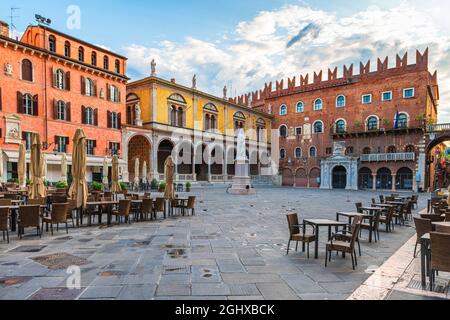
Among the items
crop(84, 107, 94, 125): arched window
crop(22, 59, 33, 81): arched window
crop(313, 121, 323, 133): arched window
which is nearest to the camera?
crop(22, 59, 33, 81): arched window

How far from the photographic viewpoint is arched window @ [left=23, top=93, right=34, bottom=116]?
2229cm

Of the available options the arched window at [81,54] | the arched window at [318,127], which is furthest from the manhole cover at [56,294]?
the arched window at [318,127]

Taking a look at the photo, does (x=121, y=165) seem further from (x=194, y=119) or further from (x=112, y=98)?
(x=194, y=119)

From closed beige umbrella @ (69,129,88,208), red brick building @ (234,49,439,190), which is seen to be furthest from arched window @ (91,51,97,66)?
red brick building @ (234,49,439,190)

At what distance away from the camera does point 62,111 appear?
81.0 feet

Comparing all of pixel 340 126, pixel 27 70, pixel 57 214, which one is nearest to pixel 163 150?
pixel 27 70

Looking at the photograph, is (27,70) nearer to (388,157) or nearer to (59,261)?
(59,261)

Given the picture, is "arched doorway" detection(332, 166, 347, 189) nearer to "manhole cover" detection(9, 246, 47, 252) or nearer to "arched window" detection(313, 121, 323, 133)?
"arched window" detection(313, 121, 323, 133)

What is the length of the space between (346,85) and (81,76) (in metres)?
32.8

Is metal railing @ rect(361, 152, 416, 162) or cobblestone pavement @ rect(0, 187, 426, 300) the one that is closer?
Answer: cobblestone pavement @ rect(0, 187, 426, 300)

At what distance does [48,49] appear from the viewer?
23.8 metres

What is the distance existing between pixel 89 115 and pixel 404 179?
3522cm

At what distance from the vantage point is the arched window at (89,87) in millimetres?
26375

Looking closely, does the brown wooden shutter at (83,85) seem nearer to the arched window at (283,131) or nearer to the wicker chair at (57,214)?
the wicker chair at (57,214)
